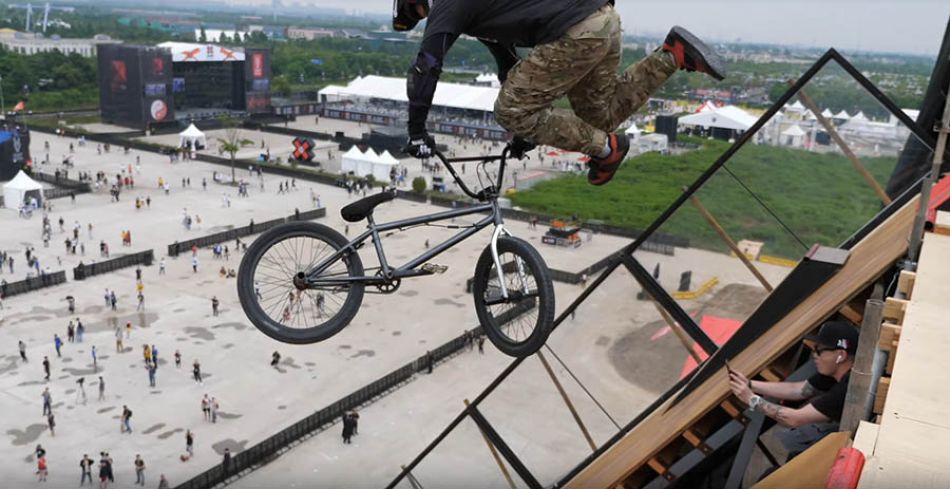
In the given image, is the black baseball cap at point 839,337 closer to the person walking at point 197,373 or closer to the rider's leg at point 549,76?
the rider's leg at point 549,76

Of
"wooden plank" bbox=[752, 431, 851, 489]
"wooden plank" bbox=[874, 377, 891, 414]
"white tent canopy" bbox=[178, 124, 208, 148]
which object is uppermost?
"wooden plank" bbox=[874, 377, 891, 414]

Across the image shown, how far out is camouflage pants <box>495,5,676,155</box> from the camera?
638 cm

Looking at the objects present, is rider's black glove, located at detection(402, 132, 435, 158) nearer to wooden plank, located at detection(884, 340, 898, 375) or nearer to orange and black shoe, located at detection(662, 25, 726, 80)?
orange and black shoe, located at detection(662, 25, 726, 80)

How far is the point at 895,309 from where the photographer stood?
5512 mm

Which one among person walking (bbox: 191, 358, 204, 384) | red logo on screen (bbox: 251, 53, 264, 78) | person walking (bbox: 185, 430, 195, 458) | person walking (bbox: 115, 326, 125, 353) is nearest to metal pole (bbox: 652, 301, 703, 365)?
person walking (bbox: 185, 430, 195, 458)

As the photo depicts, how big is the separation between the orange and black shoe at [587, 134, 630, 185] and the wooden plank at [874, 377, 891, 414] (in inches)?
130

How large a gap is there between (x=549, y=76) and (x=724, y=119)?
63.7 meters

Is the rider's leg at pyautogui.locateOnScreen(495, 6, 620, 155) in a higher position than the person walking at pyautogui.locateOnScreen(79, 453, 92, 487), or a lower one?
higher

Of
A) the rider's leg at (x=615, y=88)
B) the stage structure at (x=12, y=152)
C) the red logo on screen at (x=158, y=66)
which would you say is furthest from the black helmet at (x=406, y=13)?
the red logo on screen at (x=158, y=66)

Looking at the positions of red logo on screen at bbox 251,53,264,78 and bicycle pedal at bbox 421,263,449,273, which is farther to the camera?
red logo on screen at bbox 251,53,264,78

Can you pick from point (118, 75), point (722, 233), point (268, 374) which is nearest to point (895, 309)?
point (722, 233)

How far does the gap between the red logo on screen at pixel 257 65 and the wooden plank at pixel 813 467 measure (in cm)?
8669

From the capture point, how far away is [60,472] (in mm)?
19016

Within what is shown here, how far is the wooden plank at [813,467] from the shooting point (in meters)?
4.23
